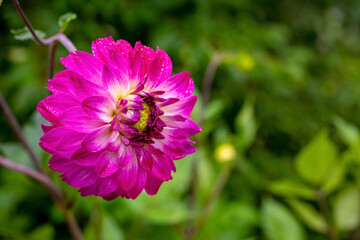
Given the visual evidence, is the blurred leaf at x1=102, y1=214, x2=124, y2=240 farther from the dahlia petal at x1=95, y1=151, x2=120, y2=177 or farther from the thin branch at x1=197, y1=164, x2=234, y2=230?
the dahlia petal at x1=95, y1=151, x2=120, y2=177

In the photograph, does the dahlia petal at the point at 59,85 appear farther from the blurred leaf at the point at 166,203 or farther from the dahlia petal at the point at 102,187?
the blurred leaf at the point at 166,203

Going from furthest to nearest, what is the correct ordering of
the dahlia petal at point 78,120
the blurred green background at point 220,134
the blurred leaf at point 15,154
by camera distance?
the blurred green background at point 220,134
the blurred leaf at point 15,154
the dahlia petal at point 78,120

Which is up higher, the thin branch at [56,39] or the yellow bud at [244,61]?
the thin branch at [56,39]

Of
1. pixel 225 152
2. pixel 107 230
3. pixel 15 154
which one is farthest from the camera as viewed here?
pixel 225 152

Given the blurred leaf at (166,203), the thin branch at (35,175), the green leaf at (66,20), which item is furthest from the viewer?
the blurred leaf at (166,203)

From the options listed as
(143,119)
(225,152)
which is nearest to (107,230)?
(225,152)

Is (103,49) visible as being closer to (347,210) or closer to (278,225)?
(278,225)

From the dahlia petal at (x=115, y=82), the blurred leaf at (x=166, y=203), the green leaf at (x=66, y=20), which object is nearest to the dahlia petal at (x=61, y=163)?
the dahlia petal at (x=115, y=82)
